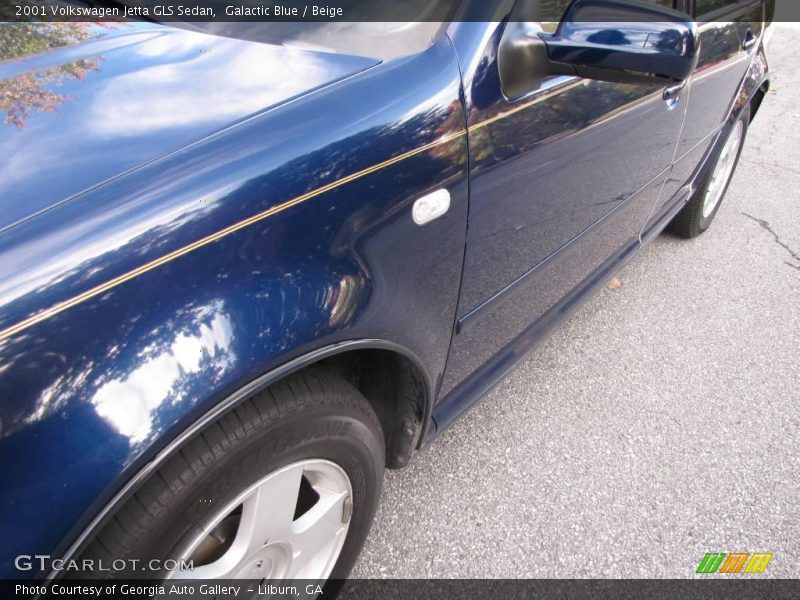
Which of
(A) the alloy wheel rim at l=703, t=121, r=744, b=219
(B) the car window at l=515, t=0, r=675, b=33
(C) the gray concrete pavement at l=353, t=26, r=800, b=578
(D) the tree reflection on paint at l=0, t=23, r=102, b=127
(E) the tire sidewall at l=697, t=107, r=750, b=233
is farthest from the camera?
(A) the alloy wheel rim at l=703, t=121, r=744, b=219

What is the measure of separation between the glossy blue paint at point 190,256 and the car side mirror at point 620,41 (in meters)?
0.33

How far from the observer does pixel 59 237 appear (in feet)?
2.70

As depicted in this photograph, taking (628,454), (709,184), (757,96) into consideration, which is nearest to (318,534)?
(628,454)

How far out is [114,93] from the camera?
1141 mm

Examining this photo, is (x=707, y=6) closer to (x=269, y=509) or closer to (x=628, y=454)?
(x=628, y=454)

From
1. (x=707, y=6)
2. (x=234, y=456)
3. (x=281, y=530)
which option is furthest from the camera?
(x=707, y=6)

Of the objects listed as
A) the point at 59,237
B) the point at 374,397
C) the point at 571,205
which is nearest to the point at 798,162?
the point at 571,205

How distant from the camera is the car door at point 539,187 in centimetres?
134

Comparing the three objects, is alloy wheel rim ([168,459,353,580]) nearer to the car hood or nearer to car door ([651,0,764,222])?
the car hood

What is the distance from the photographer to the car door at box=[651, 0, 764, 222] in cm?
235

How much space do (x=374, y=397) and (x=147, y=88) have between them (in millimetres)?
894

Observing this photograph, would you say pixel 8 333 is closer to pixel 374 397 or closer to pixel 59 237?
pixel 59 237

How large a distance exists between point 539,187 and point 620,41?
0.40 m

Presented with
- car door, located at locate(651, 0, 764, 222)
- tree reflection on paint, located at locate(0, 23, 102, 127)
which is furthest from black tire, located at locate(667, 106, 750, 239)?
tree reflection on paint, located at locate(0, 23, 102, 127)
